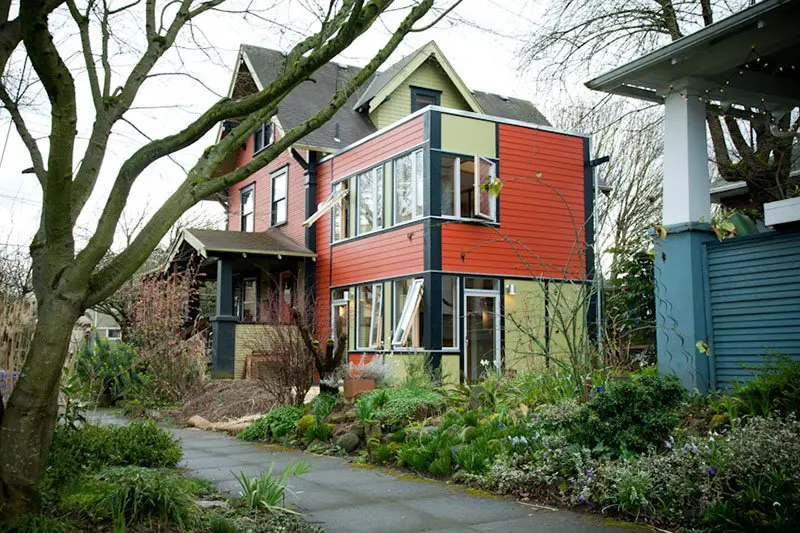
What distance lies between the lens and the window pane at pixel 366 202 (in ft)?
63.4

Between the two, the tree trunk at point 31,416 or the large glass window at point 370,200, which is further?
the large glass window at point 370,200

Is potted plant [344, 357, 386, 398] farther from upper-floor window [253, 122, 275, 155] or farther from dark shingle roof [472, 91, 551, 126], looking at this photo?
dark shingle roof [472, 91, 551, 126]

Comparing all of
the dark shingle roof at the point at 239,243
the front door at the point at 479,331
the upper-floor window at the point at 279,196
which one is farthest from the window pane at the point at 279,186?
the front door at the point at 479,331

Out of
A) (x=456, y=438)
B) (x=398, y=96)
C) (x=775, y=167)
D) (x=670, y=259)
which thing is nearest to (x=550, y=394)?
(x=456, y=438)

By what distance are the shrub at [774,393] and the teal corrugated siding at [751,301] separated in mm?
622

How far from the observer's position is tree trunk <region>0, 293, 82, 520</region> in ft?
15.4

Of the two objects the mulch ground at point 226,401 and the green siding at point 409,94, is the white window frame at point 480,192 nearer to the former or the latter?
the green siding at point 409,94

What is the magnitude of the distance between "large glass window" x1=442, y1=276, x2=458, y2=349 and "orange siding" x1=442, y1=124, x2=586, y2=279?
0.40 meters

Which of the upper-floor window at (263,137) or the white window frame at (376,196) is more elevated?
the upper-floor window at (263,137)

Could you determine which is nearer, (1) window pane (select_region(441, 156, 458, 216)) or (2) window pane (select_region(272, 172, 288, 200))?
(1) window pane (select_region(441, 156, 458, 216))

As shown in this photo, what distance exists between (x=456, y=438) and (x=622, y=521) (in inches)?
112

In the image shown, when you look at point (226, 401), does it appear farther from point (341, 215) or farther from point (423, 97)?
point (423, 97)

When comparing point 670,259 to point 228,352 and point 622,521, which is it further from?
point 228,352

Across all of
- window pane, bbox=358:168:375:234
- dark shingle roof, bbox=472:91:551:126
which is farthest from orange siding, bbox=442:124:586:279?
dark shingle roof, bbox=472:91:551:126
